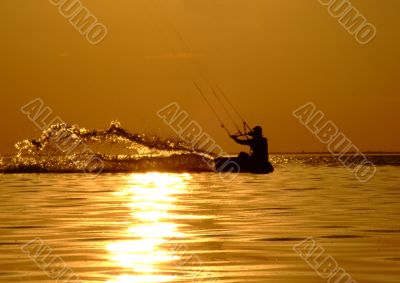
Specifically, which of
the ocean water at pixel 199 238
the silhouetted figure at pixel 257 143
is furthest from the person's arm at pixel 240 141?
the ocean water at pixel 199 238

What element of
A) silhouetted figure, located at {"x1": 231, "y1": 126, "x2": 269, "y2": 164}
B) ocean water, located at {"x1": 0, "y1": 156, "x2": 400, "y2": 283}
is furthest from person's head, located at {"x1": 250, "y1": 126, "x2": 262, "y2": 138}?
ocean water, located at {"x1": 0, "y1": 156, "x2": 400, "y2": 283}

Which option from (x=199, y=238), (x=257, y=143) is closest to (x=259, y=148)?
(x=257, y=143)

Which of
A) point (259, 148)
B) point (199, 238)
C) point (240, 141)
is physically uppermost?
point (259, 148)

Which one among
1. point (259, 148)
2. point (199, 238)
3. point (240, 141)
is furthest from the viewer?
point (259, 148)

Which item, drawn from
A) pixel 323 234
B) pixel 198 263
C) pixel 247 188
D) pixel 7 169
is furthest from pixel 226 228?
pixel 7 169

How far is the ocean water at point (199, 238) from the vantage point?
14.0 metres

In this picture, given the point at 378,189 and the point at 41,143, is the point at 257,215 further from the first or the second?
the point at 41,143

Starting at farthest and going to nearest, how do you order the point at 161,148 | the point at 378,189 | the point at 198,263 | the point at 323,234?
the point at 161,148 → the point at 378,189 → the point at 323,234 → the point at 198,263

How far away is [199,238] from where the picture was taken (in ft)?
60.4

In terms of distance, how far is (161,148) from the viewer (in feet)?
224

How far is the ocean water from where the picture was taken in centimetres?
1395

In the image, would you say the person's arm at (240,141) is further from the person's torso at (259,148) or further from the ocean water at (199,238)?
the ocean water at (199,238)

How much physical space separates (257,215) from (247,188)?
13460mm

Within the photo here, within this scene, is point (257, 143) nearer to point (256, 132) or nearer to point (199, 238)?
point (256, 132)
